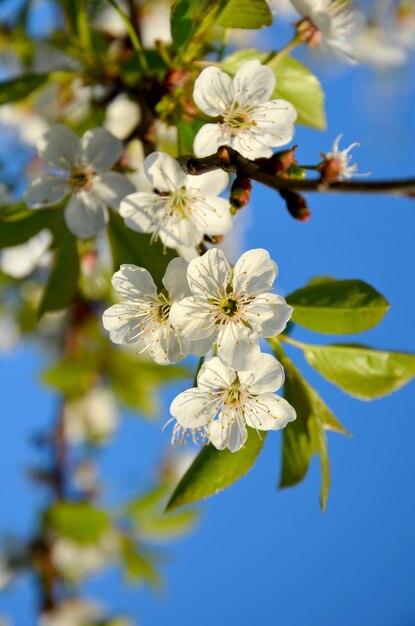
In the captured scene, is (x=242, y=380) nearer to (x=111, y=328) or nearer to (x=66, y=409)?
(x=111, y=328)

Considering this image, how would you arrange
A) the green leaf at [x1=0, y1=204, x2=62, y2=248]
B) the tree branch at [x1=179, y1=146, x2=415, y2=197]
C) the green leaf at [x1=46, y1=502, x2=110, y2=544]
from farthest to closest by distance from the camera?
the green leaf at [x1=46, y1=502, x2=110, y2=544] → the green leaf at [x1=0, y1=204, x2=62, y2=248] → the tree branch at [x1=179, y1=146, x2=415, y2=197]

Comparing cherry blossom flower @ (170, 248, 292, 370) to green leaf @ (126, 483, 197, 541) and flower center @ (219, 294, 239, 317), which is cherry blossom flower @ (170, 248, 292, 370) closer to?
flower center @ (219, 294, 239, 317)

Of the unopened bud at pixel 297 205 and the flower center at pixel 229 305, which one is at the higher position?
the unopened bud at pixel 297 205

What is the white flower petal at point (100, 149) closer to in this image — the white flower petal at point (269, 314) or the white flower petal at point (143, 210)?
the white flower petal at point (143, 210)

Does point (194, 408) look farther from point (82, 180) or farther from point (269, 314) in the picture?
point (82, 180)

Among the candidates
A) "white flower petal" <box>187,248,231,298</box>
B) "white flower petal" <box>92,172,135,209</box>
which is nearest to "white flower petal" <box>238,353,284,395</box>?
"white flower petal" <box>187,248,231,298</box>

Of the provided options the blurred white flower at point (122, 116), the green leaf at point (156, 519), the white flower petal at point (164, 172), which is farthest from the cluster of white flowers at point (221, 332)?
the green leaf at point (156, 519)

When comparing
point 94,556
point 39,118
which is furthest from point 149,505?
point 39,118

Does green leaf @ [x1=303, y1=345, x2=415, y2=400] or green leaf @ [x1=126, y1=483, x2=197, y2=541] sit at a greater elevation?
green leaf @ [x1=303, y1=345, x2=415, y2=400]
